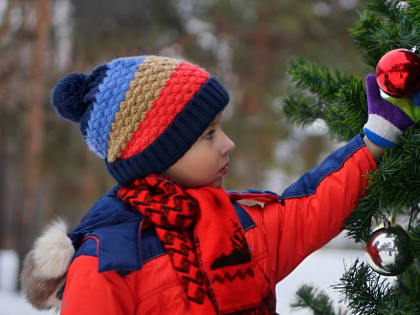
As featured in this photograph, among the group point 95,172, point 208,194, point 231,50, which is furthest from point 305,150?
point 208,194

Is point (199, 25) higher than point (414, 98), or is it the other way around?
point (199, 25)

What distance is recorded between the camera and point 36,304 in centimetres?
137

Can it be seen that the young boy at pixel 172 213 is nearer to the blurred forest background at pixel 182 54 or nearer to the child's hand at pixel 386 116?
the child's hand at pixel 386 116

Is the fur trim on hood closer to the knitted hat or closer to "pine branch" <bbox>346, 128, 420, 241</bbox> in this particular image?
the knitted hat

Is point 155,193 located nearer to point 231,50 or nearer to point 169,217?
point 169,217

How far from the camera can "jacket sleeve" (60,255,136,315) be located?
119cm

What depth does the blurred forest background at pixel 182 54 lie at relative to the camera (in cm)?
721

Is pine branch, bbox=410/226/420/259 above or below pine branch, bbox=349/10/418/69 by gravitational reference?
below

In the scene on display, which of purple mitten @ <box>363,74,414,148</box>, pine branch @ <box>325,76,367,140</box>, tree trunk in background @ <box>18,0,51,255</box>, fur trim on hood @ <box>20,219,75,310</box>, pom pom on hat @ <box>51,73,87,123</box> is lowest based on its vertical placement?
fur trim on hood @ <box>20,219,75,310</box>

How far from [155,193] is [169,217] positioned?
3.8 inches

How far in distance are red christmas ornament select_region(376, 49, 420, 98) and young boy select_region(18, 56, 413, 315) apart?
0.48ft

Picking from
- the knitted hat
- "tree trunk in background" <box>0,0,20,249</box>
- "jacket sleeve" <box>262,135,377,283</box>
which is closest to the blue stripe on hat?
the knitted hat

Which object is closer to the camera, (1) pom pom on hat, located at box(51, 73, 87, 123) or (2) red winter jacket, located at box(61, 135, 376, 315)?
(2) red winter jacket, located at box(61, 135, 376, 315)

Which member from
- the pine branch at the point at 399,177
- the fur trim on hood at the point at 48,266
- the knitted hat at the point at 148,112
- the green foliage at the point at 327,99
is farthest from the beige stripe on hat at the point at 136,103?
the pine branch at the point at 399,177
